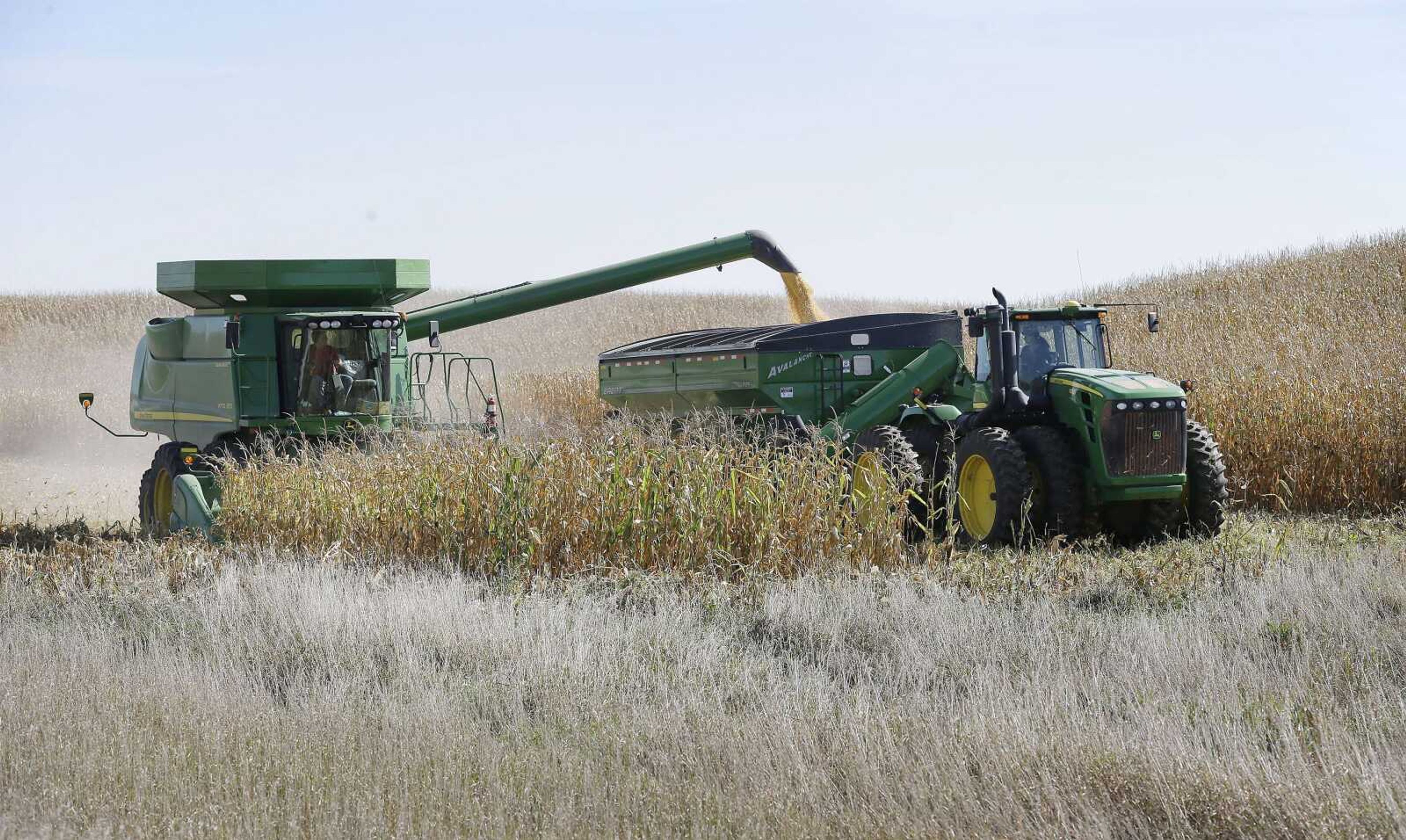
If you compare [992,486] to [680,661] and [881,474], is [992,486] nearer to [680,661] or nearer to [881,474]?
[881,474]

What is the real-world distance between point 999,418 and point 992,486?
63cm

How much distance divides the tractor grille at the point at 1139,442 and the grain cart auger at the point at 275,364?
18.7 ft

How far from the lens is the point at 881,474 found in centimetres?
990

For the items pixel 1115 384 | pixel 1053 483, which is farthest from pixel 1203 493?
pixel 1053 483

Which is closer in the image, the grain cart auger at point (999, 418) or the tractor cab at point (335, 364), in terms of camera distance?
the grain cart auger at point (999, 418)

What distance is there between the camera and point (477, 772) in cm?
513

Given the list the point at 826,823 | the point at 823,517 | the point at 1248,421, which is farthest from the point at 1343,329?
the point at 826,823

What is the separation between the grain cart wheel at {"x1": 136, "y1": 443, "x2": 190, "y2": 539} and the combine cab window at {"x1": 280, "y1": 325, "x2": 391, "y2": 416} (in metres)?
1.22

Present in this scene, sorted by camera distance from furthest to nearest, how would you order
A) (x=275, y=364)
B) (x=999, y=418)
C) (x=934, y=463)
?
(x=275, y=364) → (x=934, y=463) → (x=999, y=418)

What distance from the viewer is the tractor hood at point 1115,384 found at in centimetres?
1081

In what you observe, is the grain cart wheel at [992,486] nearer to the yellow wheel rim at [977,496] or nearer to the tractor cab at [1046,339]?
the yellow wheel rim at [977,496]

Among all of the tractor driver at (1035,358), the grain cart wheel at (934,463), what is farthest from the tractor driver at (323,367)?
the tractor driver at (1035,358)

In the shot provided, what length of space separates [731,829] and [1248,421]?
426 inches

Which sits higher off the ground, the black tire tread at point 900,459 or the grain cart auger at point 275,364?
the grain cart auger at point 275,364
